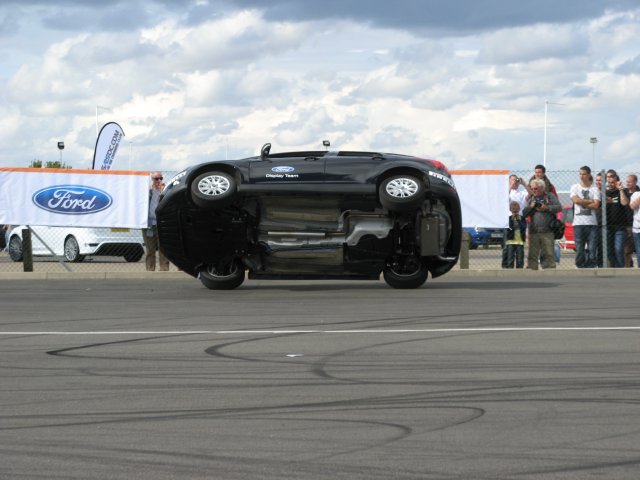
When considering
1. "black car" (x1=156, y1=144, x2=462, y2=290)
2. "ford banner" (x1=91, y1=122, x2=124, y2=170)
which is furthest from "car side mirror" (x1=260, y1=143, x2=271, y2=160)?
"ford banner" (x1=91, y1=122, x2=124, y2=170)

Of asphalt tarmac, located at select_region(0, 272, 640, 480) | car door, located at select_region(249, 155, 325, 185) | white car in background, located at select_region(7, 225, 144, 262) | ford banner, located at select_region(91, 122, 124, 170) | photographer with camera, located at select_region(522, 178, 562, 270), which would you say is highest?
ford banner, located at select_region(91, 122, 124, 170)

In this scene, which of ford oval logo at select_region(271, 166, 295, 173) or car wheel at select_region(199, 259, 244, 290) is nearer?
ford oval logo at select_region(271, 166, 295, 173)

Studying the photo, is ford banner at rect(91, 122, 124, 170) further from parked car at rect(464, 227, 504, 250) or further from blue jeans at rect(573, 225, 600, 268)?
blue jeans at rect(573, 225, 600, 268)

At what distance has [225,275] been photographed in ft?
52.0

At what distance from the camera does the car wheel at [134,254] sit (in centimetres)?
2442

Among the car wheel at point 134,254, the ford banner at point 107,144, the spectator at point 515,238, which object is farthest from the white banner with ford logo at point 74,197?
the ford banner at point 107,144

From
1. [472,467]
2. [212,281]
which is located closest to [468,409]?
[472,467]

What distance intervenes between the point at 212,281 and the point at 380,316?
4164mm

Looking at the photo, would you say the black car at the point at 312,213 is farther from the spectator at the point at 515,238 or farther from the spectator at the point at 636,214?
the spectator at the point at 636,214

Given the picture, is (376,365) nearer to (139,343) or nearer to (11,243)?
(139,343)

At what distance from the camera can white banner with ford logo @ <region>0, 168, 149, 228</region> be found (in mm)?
19969

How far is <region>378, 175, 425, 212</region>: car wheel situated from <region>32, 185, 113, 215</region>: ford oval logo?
23.4ft

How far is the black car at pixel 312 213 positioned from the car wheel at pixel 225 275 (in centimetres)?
58

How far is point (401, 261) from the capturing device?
1552cm
